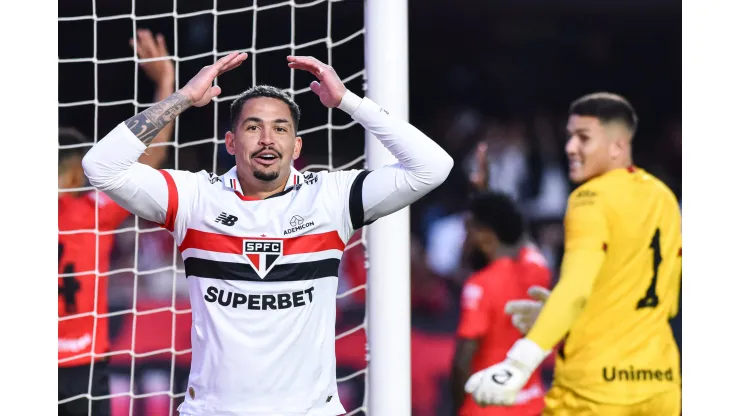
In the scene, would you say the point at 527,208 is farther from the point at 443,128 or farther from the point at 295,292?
the point at 295,292

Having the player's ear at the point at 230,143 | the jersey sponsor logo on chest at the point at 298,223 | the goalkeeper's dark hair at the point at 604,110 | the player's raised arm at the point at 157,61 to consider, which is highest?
the player's raised arm at the point at 157,61

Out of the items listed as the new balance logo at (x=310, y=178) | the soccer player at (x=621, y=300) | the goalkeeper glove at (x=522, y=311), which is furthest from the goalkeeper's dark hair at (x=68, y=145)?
the soccer player at (x=621, y=300)

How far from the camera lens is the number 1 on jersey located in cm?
337

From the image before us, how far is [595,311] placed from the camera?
133 inches

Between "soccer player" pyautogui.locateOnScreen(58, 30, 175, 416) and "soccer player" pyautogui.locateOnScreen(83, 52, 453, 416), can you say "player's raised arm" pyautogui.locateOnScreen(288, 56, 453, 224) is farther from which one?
"soccer player" pyautogui.locateOnScreen(58, 30, 175, 416)

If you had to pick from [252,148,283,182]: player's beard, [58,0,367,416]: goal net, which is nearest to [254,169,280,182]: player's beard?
[252,148,283,182]: player's beard

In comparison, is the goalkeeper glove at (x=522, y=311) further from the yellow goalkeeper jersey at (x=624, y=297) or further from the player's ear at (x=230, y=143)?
the player's ear at (x=230, y=143)

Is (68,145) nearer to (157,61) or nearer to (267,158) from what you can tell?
(157,61)

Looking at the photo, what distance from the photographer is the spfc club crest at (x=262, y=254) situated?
7.63 feet

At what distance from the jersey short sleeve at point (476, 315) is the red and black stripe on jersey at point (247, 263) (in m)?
1.27

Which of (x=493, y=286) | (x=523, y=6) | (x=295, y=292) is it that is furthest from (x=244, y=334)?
(x=523, y=6)

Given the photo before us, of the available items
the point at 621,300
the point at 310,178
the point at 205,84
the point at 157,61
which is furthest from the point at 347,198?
the point at 621,300

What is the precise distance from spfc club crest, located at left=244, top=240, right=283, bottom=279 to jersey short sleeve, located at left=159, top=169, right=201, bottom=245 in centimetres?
18

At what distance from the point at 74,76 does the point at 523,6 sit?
126 inches
